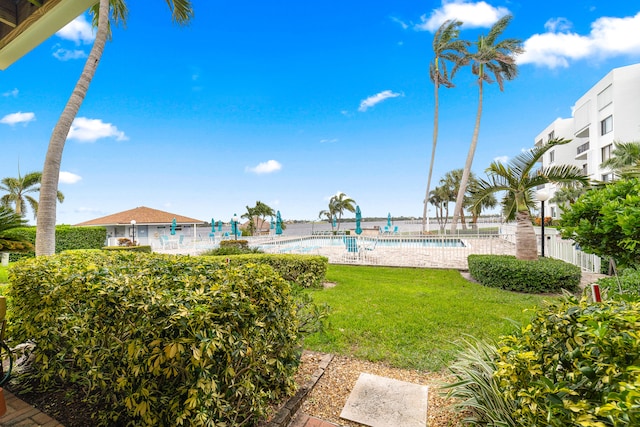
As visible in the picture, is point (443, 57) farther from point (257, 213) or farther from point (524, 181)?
point (257, 213)

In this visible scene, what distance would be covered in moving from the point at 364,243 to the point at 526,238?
5862 millimetres

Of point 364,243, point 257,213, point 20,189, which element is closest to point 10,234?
point 364,243

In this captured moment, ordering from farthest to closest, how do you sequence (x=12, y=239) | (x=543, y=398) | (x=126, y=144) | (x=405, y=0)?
(x=126, y=144), (x=405, y=0), (x=12, y=239), (x=543, y=398)

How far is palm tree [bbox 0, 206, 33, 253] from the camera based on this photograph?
7.07 feet

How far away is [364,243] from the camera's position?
1212cm

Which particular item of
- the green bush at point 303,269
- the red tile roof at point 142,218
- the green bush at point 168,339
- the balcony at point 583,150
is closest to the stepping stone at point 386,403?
the green bush at point 168,339

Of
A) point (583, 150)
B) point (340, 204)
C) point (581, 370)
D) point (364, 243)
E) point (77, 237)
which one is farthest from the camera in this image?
point (340, 204)

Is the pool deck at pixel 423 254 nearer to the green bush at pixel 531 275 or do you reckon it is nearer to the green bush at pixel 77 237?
the green bush at pixel 531 275

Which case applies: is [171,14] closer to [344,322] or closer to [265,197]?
[344,322]

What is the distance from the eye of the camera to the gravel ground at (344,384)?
7.50 feet

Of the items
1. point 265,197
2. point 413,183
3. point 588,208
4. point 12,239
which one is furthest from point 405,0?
point 265,197

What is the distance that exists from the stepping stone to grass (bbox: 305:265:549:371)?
0.42 metres

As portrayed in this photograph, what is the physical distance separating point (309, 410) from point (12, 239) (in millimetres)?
2778

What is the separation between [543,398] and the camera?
4.37 feet
